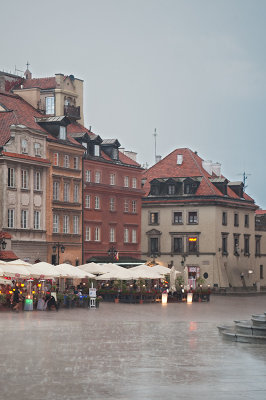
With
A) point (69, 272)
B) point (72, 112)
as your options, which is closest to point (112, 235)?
point (72, 112)

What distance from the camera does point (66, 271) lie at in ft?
201

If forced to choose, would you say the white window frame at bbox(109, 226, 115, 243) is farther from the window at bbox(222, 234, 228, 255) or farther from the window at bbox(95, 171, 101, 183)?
the window at bbox(222, 234, 228, 255)

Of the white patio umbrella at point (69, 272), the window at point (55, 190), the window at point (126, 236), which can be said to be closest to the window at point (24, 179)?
the window at point (55, 190)

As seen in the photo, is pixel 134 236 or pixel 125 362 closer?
pixel 125 362

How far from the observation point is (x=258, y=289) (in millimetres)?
110688

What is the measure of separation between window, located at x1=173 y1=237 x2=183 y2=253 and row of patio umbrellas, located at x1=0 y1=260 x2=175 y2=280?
29957 millimetres

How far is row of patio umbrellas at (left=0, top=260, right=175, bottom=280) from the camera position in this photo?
55.2 meters

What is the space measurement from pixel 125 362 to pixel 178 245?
80.8 metres

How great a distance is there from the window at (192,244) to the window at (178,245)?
3.34ft

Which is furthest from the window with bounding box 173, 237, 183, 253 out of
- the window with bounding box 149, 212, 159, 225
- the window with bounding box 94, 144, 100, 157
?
the window with bounding box 94, 144, 100, 157

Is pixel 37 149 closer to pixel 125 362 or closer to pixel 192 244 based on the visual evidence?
pixel 192 244

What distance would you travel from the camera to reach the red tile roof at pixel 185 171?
107250 mm

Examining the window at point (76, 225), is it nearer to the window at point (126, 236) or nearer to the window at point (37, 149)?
the window at point (37, 149)

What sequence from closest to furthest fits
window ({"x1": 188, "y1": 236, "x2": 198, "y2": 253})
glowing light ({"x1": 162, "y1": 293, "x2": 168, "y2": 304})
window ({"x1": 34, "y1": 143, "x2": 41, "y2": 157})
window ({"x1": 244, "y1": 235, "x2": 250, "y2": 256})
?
glowing light ({"x1": 162, "y1": 293, "x2": 168, "y2": 304}) < window ({"x1": 34, "y1": 143, "x2": 41, "y2": 157}) < window ({"x1": 188, "y1": 236, "x2": 198, "y2": 253}) < window ({"x1": 244, "y1": 235, "x2": 250, "y2": 256})
